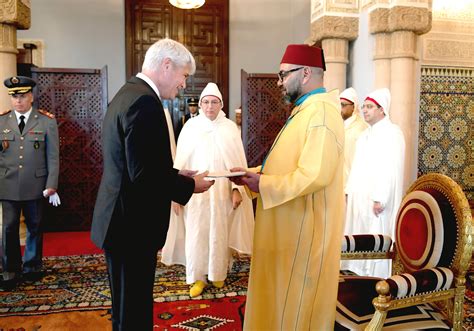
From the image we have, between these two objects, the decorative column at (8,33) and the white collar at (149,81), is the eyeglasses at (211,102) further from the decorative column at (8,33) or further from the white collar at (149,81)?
the decorative column at (8,33)

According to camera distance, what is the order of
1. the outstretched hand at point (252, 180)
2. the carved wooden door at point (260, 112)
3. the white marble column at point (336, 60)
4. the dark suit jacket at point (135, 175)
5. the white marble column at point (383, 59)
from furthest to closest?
→ the carved wooden door at point (260, 112) < the white marble column at point (336, 60) < the white marble column at point (383, 59) < the outstretched hand at point (252, 180) < the dark suit jacket at point (135, 175)

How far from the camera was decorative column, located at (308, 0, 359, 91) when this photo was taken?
509cm

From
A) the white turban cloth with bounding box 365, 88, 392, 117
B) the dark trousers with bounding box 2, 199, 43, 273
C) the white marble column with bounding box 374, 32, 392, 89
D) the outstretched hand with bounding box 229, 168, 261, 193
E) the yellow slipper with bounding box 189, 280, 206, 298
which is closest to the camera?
the outstretched hand with bounding box 229, 168, 261, 193

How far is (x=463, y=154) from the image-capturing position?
17.7 feet

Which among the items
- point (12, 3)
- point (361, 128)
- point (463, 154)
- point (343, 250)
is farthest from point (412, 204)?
point (12, 3)

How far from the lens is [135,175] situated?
66.9 inches

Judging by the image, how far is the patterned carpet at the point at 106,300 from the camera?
2883mm

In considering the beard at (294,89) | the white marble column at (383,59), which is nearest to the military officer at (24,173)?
the beard at (294,89)

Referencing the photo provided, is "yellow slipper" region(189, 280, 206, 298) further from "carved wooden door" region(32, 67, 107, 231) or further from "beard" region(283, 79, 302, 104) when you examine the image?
"carved wooden door" region(32, 67, 107, 231)

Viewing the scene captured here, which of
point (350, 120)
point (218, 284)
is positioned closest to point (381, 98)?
point (350, 120)

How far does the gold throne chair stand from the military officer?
9.03 ft

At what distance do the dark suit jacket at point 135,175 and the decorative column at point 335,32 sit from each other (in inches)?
150

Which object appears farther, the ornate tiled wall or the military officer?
the ornate tiled wall

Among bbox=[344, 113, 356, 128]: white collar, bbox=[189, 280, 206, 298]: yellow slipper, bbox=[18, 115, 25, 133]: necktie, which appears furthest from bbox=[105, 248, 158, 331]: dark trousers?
bbox=[344, 113, 356, 128]: white collar
